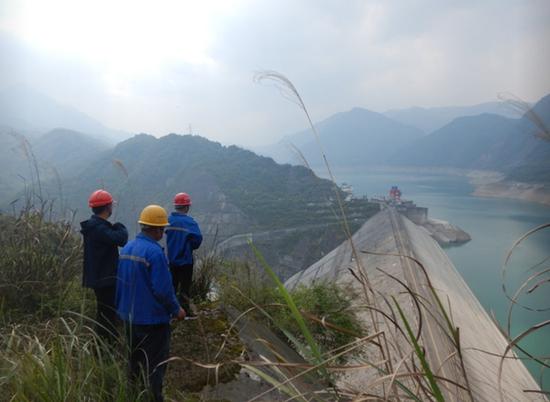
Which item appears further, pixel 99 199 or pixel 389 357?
pixel 99 199

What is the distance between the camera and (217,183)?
5684 centimetres

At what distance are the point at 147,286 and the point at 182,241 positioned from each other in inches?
58.8

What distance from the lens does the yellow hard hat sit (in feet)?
9.04

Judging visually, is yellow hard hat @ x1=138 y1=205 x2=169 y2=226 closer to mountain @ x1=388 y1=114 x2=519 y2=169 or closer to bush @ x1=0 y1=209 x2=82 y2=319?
bush @ x1=0 y1=209 x2=82 y2=319

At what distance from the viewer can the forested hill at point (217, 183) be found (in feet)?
155

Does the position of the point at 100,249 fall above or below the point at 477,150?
below

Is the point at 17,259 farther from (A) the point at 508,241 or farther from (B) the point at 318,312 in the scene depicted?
(A) the point at 508,241

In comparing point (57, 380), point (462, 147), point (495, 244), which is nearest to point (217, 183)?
point (495, 244)

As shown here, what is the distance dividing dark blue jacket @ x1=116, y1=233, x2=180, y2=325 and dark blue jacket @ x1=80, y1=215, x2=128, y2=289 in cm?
65

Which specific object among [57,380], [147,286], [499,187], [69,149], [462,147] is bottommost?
[57,380]

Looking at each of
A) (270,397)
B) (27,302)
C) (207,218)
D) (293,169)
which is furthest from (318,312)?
(293,169)

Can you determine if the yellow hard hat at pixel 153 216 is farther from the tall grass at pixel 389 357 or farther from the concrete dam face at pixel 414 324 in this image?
the tall grass at pixel 389 357

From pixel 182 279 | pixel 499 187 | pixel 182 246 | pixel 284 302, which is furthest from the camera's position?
pixel 499 187

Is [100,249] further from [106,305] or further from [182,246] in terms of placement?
[182,246]
